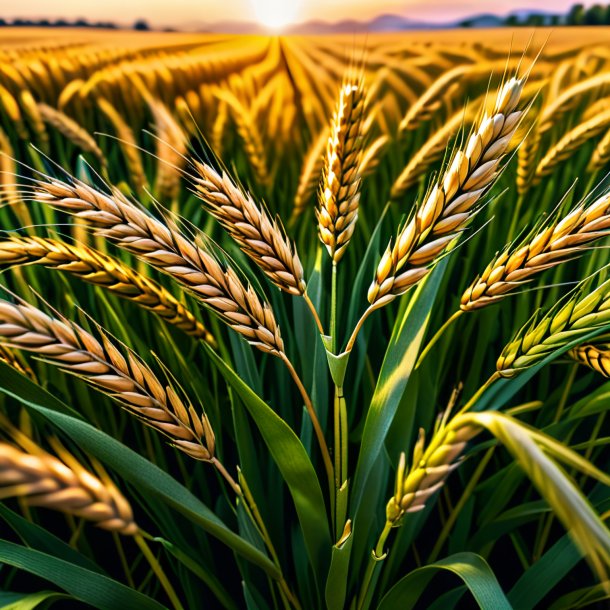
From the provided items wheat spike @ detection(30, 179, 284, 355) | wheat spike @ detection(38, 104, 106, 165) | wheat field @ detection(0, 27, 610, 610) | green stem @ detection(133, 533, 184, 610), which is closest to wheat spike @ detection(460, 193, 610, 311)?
wheat field @ detection(0, 27, 610, 610)

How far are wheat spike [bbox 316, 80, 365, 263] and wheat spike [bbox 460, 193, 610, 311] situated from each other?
0.08m

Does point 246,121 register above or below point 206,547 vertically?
above

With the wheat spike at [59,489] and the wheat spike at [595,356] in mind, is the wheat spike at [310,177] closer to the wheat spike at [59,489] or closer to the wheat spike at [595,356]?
the wheat spike at [595,356]

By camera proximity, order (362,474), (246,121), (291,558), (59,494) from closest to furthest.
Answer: (59,494), (362,474), (291,558), (246,121)

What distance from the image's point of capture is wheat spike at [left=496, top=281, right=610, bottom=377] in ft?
0.92

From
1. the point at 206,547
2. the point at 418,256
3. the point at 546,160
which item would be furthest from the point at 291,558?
the point at 546,160

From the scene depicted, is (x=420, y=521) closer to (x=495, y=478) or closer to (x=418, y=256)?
(x=495, y=478)

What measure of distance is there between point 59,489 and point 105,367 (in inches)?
3.1

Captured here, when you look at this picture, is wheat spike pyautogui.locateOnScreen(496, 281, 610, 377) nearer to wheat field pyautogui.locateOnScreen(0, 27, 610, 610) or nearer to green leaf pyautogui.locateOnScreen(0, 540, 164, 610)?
wheat field pyautogui.locateOnScreen(0, 27, 610, 610)

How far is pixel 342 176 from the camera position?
31 centimetres

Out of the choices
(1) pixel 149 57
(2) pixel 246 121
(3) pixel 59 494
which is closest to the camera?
(3) pixel 59 494

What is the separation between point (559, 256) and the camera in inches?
11.1

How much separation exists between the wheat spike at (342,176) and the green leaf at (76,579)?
0.23 metres

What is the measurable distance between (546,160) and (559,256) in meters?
0.30
